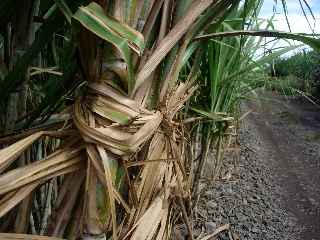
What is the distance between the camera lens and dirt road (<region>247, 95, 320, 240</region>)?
7.75 feet

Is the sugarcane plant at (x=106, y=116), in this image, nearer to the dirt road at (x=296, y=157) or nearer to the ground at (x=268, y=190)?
the ground at (x=268, y=190)

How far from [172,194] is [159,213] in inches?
2.5

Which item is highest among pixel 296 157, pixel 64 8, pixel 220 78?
pixel 64 8

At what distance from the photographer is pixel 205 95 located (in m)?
1.29

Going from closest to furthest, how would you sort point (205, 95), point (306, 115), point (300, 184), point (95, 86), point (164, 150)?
point (95, 86) → point (164, 150) → point (205, 95) → point (300, 184) → point (306, 115)

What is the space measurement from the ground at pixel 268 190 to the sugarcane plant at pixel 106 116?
1072mm

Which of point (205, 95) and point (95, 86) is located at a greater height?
point (95, 86)

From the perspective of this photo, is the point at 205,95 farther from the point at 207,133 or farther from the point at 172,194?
the point at 172,194

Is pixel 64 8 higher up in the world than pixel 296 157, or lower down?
higher up

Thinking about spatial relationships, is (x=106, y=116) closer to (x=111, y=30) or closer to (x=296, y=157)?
(x=111, y=30)

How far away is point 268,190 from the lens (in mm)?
2533

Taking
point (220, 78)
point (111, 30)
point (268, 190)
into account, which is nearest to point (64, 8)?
point (111, 30)

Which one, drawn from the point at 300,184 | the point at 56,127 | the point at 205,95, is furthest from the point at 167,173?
the point at 300,184

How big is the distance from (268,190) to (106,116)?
2.31 m
